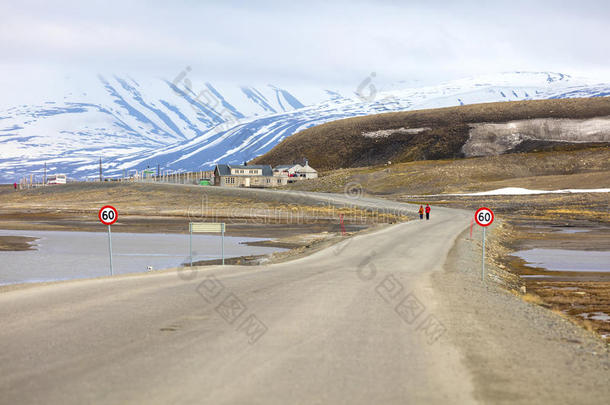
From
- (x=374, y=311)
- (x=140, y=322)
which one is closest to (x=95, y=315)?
(x=140, y=322)

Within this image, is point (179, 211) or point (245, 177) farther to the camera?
point (245, 177)

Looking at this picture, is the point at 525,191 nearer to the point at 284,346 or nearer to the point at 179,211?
the point at 179,211

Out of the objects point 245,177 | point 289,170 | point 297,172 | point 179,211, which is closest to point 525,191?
point 179,211

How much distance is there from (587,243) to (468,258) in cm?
1560

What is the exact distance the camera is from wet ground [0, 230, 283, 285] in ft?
93.2

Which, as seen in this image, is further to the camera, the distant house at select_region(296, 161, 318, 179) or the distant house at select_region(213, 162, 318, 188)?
the distant house at select_region(296, 161, 318, 179)

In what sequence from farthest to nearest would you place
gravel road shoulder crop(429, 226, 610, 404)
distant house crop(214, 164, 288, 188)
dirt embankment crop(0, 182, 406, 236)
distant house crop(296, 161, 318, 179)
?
distant house crop(296, 161, 318, 179), distant house crop(214, 164, 288, 188), dirt embankment crop(0, 182, 406, 236), gravel road shoulder crop(429, 226, 610, 404)

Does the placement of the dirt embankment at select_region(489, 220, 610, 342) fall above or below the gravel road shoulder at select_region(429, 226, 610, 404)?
below

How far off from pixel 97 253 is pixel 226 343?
27.6m

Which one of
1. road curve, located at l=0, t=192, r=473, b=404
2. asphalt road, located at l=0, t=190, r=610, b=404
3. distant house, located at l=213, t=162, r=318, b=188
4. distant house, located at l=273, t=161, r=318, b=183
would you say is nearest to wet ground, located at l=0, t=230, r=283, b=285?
road curve, located at l=0, t=192, r=473, b=404

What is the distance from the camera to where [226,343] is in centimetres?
1053

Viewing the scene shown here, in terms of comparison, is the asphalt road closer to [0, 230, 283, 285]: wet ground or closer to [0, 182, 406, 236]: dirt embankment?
[0, 230, 283, 285]: wet ground

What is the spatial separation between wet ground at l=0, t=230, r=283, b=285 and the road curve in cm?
961

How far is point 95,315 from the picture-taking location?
13.0m
